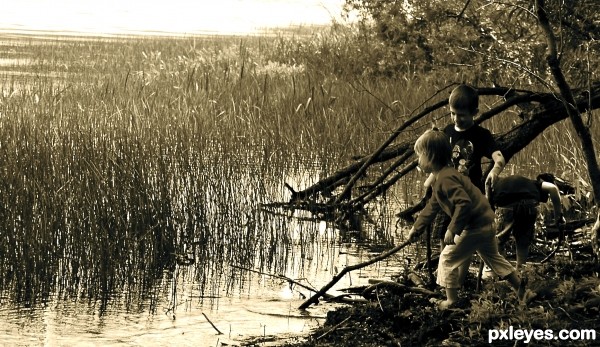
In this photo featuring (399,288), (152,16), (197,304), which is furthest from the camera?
(152,16)

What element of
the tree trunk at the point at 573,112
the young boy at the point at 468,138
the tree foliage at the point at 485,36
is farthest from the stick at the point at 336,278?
the tree foliage at the point at 485,36

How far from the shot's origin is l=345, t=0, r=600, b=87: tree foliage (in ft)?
30.7

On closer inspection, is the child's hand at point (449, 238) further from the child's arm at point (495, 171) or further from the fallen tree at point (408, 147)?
the fallen tree at point (408, 147)

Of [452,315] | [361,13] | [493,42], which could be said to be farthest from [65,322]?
[361,13]

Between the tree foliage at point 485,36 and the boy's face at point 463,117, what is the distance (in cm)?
75

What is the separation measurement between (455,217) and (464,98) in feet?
3.01

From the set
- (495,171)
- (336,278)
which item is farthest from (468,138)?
(336,278)

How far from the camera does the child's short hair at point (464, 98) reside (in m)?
6.79

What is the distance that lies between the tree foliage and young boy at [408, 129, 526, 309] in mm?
1493

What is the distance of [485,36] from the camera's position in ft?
42.1

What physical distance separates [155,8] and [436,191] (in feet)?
132

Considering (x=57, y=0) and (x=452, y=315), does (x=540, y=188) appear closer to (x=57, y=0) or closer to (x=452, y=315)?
(x=452, y=315)

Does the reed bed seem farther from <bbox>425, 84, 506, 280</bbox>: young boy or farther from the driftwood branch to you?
<bbox>425, 84, 506, 280</bbox>: young boy

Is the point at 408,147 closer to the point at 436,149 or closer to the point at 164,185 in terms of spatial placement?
the point at 164,185
